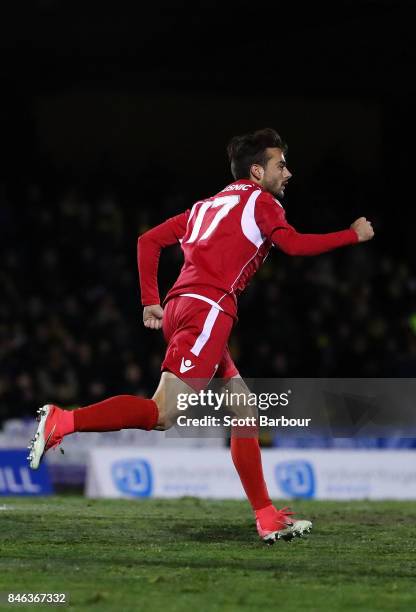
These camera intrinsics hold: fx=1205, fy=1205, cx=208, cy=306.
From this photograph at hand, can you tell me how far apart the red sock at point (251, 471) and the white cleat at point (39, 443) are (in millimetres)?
1263

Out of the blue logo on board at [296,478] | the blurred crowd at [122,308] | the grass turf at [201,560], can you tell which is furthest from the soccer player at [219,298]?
the blurred crowd at [122,308]

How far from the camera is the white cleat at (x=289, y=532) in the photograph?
744 centimetres

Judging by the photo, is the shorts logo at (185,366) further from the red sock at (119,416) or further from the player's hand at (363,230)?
the player's hand at (363,230)

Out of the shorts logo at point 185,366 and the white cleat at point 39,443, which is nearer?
the white cleat at point 39,443

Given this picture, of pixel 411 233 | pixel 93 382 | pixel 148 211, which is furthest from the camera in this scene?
pixel 411 233

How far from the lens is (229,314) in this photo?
24.5 ft

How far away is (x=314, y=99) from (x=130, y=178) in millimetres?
4702

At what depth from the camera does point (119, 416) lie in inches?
283

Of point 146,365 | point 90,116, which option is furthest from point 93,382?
point 90,116

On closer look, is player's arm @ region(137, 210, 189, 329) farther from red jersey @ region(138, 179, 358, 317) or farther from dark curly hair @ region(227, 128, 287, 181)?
dark curly hair @ region(227, 128, 287, 181)

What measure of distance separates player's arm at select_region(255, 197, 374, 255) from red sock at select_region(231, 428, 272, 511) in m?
1.30

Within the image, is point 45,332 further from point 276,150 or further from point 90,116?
point 276,150

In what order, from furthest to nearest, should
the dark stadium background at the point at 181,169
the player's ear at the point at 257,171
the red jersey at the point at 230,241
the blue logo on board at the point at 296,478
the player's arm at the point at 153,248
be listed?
the dark stadium background at the point at 181,169 → the blue logo on board at the point at 296,478 → the player's arm at the point at 153,248 → the player's ear at the point at 257,171 → the red jersey at the point at 230,241

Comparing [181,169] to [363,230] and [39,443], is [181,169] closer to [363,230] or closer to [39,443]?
[363,230]
